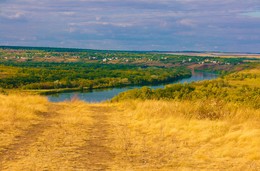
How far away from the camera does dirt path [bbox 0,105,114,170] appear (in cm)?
639

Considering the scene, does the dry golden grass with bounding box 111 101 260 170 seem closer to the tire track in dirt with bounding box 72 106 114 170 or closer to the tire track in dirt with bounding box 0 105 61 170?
the tire track in dirt with bounding box 72 106 114 170

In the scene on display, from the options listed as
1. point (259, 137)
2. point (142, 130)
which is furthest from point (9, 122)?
point (259, 137)

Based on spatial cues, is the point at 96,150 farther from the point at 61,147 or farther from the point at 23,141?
the point at 23,141

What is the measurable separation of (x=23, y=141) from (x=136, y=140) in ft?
8.56

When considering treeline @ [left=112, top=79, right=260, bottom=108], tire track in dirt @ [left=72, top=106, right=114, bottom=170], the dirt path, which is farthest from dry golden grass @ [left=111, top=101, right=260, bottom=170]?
treeline @ [left=112, top=79, right=260, bottom=108]

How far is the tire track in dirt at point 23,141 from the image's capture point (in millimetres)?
6844

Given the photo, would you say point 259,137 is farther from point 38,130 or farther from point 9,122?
point 9,122

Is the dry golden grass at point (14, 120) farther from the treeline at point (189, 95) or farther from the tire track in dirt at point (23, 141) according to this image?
the treeline at point (189, 95)

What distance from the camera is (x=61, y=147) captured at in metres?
7.84

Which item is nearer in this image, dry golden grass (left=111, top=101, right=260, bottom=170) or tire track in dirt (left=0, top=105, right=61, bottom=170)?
dry golden grass (left=111, top=101, right=260, bottom=170)

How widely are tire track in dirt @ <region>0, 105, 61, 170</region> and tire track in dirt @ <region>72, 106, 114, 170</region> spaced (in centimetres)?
118

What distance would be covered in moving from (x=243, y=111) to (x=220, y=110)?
0.71 metres

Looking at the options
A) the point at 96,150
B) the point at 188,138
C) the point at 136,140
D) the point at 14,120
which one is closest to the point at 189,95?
the point at 14,120

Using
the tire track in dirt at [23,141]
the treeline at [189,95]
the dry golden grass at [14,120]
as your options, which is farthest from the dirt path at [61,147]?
the treeline at [189,95]
